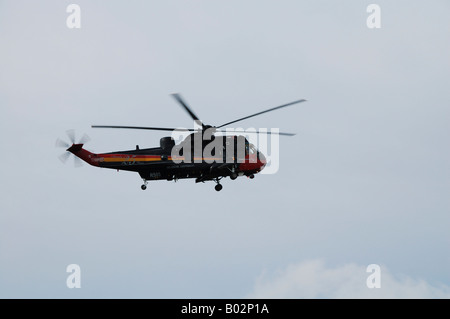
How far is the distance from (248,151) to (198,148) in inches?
170

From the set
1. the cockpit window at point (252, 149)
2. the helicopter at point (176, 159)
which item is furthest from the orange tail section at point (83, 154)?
the cockpit window at point (252, 149)

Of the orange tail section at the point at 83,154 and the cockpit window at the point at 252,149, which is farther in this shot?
the cockpit window at the point at 252,149

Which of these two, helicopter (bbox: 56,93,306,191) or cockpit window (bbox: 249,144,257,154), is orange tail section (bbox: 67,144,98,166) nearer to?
A: helicopter (bbox: 56,93,306,191)

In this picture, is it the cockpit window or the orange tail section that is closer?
the orange tail section

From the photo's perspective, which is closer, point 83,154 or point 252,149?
point 83,154

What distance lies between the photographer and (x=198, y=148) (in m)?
70.4

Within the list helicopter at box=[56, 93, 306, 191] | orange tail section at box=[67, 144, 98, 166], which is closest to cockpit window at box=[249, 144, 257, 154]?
helicopter at box=[56, 93, 306, 191]

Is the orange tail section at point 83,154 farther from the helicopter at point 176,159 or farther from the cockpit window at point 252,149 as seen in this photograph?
the cockpit window at point 252,149
